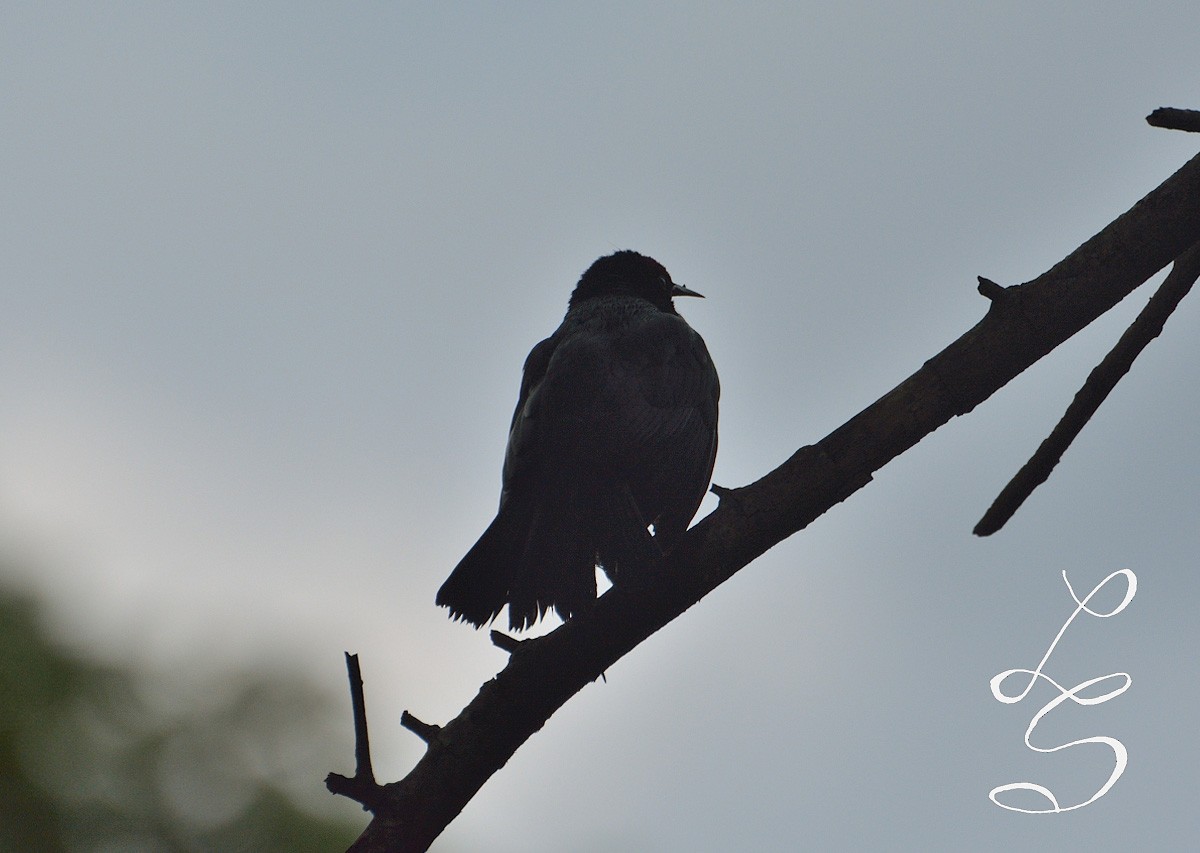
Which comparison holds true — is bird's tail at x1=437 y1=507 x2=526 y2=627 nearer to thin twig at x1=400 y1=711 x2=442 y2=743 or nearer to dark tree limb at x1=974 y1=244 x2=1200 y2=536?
thin twig at x1=400 y1=711 x2=442 y2=743

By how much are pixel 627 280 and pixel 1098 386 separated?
429 centimetres

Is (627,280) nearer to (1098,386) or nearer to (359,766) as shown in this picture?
(1098,386)

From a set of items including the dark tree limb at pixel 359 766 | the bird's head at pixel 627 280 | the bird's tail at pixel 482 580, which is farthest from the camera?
the bird's head at pixel 627 280

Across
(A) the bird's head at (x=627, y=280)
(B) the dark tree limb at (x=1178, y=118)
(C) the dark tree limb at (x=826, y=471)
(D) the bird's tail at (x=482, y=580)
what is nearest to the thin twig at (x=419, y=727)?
(C) the dark tree limb at (x=826, y=471)

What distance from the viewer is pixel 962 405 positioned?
9.96 ft

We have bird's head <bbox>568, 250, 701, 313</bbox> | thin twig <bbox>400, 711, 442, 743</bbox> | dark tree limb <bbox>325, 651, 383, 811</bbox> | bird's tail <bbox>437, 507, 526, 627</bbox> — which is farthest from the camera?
bird's head <bbox>568, 250, 701, 313</bbox>

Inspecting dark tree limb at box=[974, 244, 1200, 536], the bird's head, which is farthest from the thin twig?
the bird's head

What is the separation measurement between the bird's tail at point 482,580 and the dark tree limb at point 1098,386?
1720mm

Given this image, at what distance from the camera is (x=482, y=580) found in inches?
158

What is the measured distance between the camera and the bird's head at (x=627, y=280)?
22.9ft

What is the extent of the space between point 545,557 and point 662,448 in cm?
90

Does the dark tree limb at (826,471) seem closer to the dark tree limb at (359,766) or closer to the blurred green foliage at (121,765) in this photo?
the dark tree limb at (359,766)

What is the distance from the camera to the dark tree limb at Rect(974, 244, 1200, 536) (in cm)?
303

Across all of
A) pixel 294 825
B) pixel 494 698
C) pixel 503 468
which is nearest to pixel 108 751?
pixel 294 825
